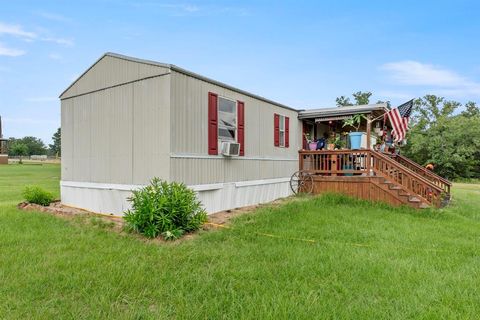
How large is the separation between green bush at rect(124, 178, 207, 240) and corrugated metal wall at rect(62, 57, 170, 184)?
79cm


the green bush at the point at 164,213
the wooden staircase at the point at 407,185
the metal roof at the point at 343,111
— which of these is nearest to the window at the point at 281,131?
the metal roof at the point at 343,111

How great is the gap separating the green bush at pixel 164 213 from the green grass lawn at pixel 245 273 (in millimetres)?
272

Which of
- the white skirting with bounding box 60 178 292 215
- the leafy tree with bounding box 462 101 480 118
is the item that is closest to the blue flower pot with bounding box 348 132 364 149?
the white skirting with bounding box 60 178 292 215

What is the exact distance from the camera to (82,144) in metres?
8.16

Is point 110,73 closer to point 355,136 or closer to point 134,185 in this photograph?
point 134,185

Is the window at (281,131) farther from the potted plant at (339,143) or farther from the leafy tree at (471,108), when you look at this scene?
the leafy tree at (471,108)

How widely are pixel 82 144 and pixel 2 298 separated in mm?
5544

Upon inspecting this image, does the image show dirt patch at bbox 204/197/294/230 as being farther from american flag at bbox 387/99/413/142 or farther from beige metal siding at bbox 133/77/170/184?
american flag at bbox 387/99/413/142

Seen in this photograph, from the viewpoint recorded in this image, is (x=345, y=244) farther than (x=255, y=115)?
No

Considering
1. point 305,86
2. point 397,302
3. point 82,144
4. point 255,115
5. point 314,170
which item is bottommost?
point 397,302

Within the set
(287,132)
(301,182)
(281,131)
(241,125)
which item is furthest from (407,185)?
(241,125)

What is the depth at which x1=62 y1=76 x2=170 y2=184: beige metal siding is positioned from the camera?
6.48m

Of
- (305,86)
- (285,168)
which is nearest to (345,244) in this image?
(285,168)

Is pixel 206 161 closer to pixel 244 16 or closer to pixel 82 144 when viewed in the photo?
pixel 82 144
